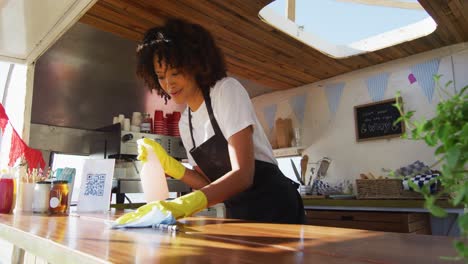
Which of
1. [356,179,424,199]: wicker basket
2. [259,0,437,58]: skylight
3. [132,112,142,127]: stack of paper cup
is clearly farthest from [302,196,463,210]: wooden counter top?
[132,112,142,127]: stack of paper cup

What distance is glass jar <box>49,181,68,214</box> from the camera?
1.62m

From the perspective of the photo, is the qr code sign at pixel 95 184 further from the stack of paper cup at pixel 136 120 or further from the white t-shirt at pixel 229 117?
the stack of paper cup at pixel 136 120

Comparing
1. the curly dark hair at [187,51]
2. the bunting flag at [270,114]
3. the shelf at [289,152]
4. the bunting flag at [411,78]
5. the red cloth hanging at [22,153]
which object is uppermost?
the bunting flag at [411,78]

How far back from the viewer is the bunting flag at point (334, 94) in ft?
13.4

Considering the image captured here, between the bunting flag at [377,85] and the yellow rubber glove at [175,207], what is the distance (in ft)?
10.1

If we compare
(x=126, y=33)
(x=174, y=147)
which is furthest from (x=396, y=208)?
(x=126, y=33)

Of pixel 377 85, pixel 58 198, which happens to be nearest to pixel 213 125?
pixel 58 198

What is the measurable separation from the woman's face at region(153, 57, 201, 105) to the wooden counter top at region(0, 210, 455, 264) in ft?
2.73

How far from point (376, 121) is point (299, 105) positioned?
102cm

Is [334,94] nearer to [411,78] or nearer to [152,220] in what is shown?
[411,78]

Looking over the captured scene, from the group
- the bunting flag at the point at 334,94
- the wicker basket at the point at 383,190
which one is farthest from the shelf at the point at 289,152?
the wicker basket at the point at 383,190

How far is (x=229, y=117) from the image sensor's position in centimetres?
139

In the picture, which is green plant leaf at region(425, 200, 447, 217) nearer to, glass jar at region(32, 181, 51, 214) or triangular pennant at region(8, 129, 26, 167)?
glass jar at region(32, 181, 51, 214)

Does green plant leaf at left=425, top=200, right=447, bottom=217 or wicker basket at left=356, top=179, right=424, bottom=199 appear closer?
green plant leaf at left=425, top=200, right=447, bottom=217
